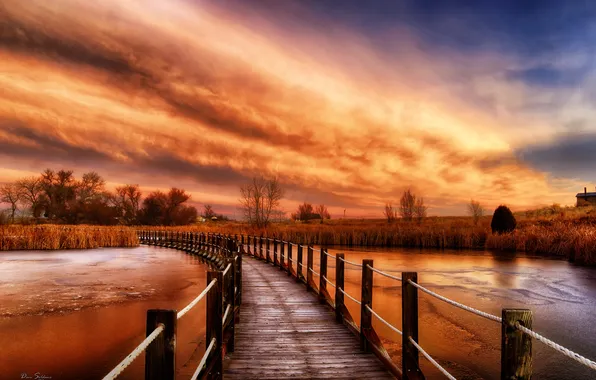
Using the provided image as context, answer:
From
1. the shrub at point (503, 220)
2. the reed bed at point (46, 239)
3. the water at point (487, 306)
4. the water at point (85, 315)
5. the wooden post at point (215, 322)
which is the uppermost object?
the shrub at point (503, 220)

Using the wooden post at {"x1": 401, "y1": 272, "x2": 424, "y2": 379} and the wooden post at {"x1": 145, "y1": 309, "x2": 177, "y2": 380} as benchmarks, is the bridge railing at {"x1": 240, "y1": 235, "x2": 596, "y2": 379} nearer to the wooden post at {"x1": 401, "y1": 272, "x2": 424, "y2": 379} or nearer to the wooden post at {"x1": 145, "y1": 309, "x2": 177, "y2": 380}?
the wooden post at {"x1": 401, "y1": 272, "x2": 424, "y2": 379}

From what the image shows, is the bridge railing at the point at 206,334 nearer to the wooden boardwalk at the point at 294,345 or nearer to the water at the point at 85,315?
the wooden boardwalk at the point at 294,345

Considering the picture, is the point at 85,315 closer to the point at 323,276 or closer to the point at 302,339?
the point at 323,276

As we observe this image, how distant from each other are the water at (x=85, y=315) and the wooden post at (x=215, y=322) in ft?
10.00

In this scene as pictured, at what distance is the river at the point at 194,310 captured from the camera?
365 inches

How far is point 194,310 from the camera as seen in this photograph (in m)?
15.4

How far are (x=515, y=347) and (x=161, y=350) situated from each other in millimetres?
2610

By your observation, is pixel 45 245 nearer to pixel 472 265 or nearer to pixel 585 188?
pixel 472 265

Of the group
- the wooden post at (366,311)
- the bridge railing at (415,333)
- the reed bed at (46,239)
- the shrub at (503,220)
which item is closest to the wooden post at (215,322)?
the bridge railing at (415,333)

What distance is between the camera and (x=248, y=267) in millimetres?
18375

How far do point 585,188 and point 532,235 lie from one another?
63497 millimetres

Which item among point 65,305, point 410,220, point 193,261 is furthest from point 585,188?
point 65,305

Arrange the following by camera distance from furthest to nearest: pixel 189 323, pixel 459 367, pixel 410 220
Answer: pixel 410 220
pixel 189 323
pixel 459 367

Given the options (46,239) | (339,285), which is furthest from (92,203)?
(339,285)
